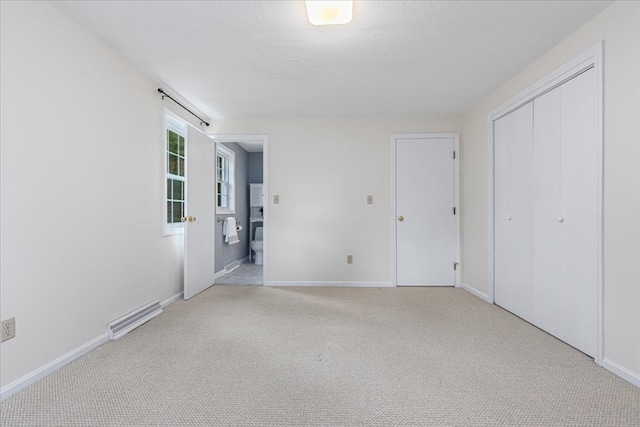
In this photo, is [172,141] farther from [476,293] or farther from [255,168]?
[476,293]

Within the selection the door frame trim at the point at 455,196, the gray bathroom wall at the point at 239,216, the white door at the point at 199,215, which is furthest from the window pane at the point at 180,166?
the door frame trim at the point at 455,196

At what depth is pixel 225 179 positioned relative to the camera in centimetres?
503

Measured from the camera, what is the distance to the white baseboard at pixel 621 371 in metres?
1.62

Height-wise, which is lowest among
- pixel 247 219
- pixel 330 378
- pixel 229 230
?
pixel 330 378

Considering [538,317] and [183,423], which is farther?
[538,317]

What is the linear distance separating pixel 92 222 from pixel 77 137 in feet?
1.91

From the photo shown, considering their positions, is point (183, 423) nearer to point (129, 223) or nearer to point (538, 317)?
point (129, 223)

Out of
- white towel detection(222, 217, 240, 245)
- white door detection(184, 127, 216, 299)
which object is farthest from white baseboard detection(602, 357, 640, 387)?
white towel detection(222, 217, 240, 245)

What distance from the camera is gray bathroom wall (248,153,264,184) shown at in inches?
243

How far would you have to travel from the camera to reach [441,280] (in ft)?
12.6

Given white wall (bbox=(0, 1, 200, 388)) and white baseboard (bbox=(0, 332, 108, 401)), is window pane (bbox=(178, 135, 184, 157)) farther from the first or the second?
white baseboard (bbox=(0, 332, 108, 401))

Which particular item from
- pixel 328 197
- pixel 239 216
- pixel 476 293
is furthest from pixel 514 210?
pixel 239 216

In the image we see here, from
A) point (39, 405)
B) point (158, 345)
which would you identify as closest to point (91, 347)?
point (158, 345)

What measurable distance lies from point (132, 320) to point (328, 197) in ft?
8.10
